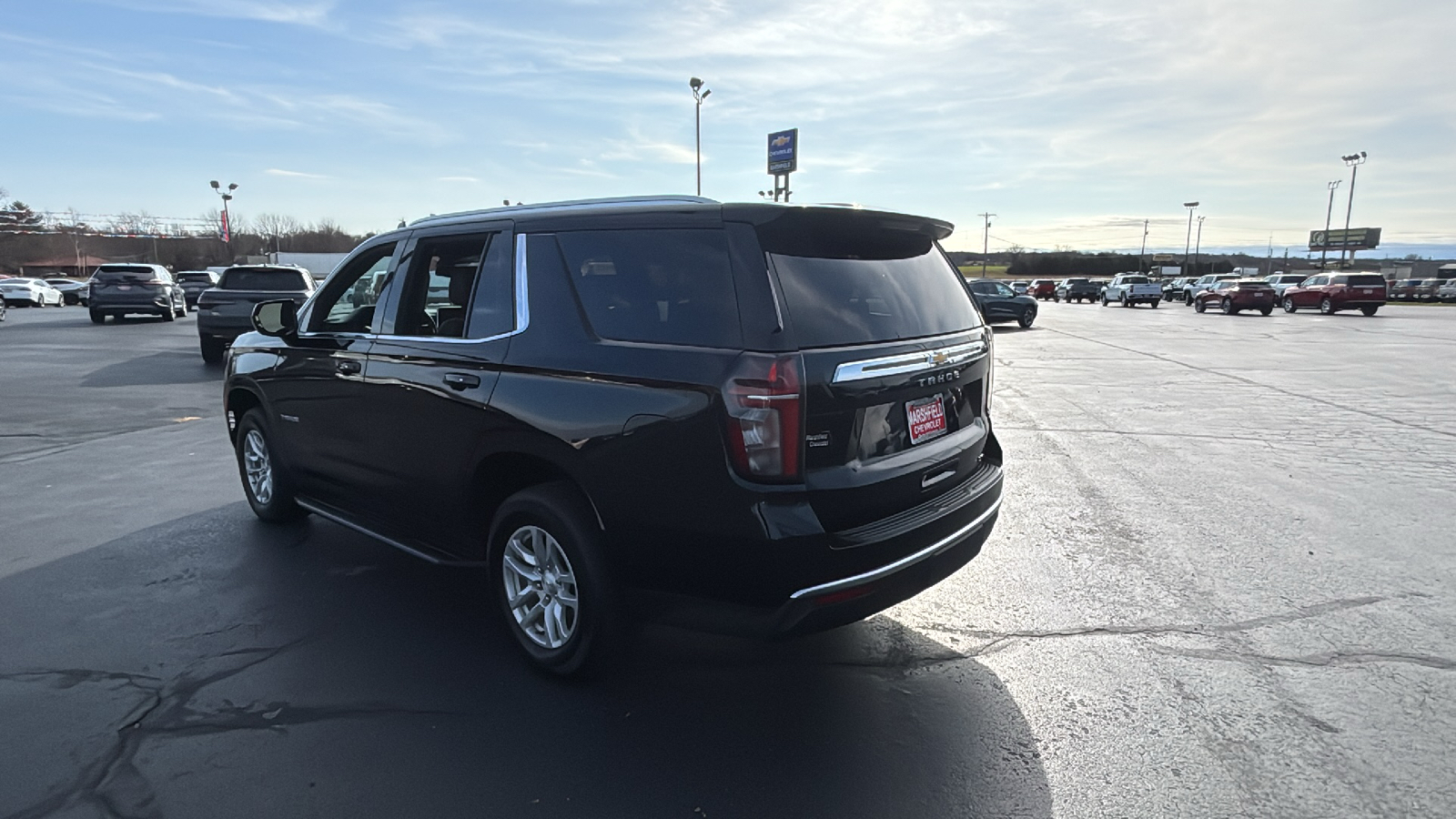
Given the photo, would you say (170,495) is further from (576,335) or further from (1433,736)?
(1433,736)

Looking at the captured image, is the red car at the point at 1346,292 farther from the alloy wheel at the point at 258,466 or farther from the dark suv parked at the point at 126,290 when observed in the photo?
the dark suv parked at the point at 126,290

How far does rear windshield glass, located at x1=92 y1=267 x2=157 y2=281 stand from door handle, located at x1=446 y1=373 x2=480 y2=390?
91.2 ft

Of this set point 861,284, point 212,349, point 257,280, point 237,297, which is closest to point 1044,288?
point 257,280

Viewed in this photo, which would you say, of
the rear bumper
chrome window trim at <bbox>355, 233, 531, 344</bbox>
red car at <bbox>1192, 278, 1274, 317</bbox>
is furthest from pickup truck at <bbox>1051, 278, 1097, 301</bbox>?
chrome window trim at <bbox>355, 233, 531, 344</bbox>

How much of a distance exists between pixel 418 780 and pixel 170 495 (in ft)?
15.8

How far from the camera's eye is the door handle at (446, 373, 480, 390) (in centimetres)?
359

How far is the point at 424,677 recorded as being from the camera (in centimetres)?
349

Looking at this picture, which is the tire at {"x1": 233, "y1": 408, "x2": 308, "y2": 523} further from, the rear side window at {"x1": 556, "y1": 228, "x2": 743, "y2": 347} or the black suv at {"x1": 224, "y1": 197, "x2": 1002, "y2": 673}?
the rear side window at {"x1": 556, "y1": 228, "x2": 743, "y2": 347}

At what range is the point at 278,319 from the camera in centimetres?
498

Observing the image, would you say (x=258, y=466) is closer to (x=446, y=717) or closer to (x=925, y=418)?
(x=446, y=717)

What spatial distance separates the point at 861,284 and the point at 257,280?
1518 centimetres

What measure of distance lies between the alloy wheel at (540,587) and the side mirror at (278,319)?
2.41 m

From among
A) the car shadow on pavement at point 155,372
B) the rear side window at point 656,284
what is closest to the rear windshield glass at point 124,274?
A: the car shadow on pavement at point 155,372

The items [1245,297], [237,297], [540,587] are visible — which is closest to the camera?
[540,587]
